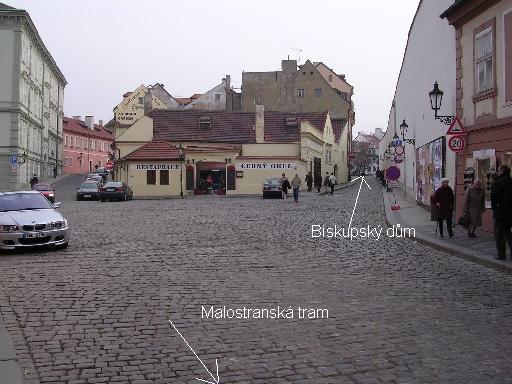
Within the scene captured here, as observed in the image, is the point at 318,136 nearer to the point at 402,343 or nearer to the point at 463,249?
the point at 463,249

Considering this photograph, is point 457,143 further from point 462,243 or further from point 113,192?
point 113,192

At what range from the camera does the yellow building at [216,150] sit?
5072 centimetres

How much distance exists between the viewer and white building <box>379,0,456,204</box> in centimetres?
2177

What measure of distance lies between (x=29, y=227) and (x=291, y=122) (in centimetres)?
4460

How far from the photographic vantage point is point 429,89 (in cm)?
2725

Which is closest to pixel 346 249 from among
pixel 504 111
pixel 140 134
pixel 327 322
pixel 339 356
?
pixel 504 111

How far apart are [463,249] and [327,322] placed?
7.23m

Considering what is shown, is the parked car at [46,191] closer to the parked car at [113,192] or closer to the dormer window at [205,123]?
the parked car at [113,192]

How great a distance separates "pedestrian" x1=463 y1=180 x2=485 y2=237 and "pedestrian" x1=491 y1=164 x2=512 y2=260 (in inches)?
153

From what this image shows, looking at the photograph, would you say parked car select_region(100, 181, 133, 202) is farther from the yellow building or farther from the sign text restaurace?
the sign text restaurace

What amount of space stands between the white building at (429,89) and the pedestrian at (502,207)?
30.2ft

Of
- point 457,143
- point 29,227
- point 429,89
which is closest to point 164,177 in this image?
point 429,89

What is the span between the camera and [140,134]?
2202 inches

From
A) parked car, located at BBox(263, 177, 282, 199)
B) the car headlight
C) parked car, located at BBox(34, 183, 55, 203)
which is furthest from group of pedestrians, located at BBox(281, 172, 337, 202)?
the car headlight
